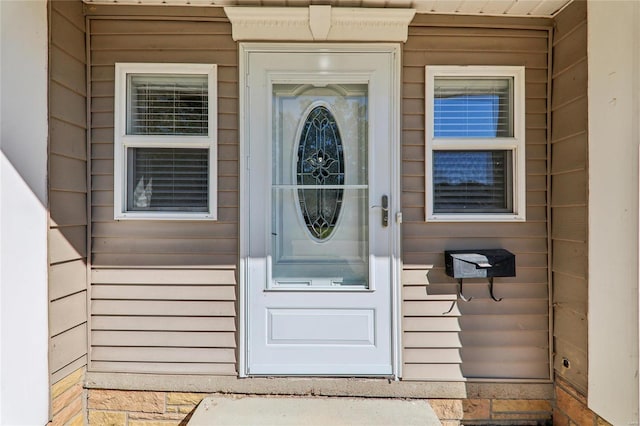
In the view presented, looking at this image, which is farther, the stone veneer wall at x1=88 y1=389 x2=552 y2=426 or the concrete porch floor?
the stone veneer wall at x1=88 y1=389 x2=552 y2=426

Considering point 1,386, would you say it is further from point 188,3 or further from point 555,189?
point 555,189

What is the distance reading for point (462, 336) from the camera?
198 centimetres

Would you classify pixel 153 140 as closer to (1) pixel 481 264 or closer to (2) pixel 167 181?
(2) pixel 167 181

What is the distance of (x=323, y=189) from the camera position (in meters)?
2.00

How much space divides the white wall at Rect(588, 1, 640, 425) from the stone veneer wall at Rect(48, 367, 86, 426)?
2.76 m

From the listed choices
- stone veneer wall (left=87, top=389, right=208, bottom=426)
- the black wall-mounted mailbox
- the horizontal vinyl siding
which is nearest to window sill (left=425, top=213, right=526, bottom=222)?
the black wall-mounted mailbox

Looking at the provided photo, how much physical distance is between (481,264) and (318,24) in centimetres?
161

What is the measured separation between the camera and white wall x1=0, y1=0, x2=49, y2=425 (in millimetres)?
1544

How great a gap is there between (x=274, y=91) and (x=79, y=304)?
1659 mm

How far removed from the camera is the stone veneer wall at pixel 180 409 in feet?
6.42

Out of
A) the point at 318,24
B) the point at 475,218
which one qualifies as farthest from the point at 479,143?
the point at 318,24

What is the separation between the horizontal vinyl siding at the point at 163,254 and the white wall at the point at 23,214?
0.29 meters

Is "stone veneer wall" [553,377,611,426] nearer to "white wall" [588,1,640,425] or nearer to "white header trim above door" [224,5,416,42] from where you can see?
"white wall" [588,1,640,425]

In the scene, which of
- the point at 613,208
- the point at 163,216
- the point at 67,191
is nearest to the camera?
the point at 613,208
